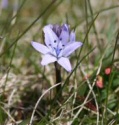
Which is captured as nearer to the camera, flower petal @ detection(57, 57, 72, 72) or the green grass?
flower petal @ detection(57, 57, 72, 72)

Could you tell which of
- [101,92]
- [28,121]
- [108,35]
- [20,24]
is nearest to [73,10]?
[20,24]

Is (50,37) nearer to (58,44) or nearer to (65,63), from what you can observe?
(58,44)

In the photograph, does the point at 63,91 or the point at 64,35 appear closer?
the point at 64,35

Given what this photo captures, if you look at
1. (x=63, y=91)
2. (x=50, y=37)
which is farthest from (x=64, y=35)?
(x=63, y=91)

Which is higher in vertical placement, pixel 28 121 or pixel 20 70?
pixel 20 70

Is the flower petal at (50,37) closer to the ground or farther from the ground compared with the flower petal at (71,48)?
farther from the ground

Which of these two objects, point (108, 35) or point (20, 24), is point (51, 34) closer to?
point (108, 35)
